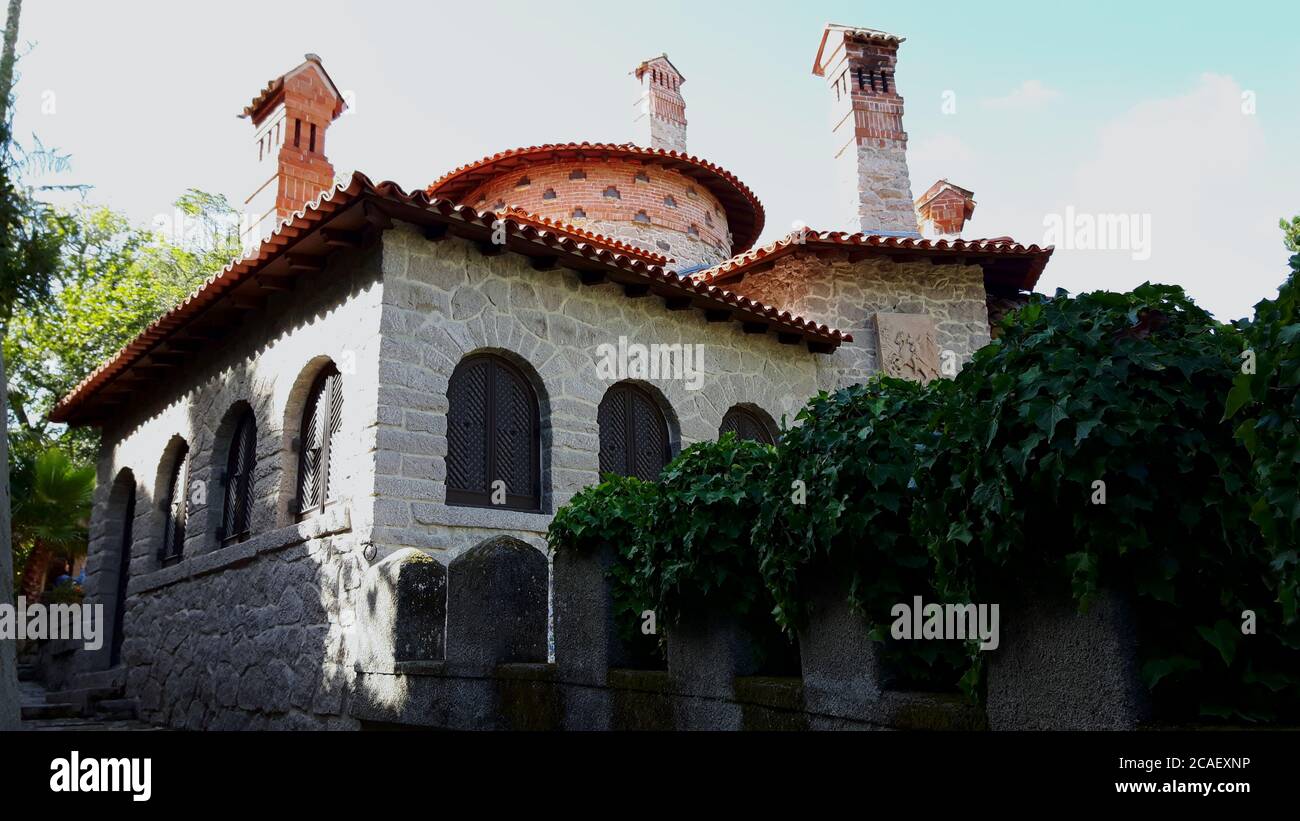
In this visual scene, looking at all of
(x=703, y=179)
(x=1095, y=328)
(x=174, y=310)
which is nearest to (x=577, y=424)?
(x=174, y=310)

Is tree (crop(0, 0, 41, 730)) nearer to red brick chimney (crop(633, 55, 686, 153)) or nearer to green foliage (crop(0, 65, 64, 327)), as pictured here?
green foliage (crop(0, 65, 64, 327))

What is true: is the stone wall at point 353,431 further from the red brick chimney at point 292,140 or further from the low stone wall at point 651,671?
the red brick chimney at point 292,140

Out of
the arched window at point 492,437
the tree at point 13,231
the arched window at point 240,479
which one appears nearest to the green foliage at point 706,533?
the arched window at point 492,437

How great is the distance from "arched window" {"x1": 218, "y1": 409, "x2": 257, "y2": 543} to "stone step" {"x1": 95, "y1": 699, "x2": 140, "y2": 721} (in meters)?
2.37

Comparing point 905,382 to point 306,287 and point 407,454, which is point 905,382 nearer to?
point 407,454

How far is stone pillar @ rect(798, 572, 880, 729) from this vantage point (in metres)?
2.87

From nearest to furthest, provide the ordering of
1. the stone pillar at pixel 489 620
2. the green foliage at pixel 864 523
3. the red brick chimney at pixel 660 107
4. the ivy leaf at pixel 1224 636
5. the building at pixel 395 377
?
the ivy leaf at pixel 1224 636 < the green foliage at pixel 864 523 < the stone pillar at pixel 489 620 < the building at pixel 395 377 < the red brick chimney at pixel 660 107

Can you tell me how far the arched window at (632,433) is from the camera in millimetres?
8578

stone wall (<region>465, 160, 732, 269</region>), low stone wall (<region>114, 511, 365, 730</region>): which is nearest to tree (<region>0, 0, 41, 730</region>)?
low stone wall (<region>114, 511, 365, 730</region>)

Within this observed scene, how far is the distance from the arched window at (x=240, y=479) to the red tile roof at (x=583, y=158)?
6.51m

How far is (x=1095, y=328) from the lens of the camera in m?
2.32

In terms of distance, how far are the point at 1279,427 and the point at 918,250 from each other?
957cm

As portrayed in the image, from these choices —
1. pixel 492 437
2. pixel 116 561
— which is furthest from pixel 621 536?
pixel 116 561

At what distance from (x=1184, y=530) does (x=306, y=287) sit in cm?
739
